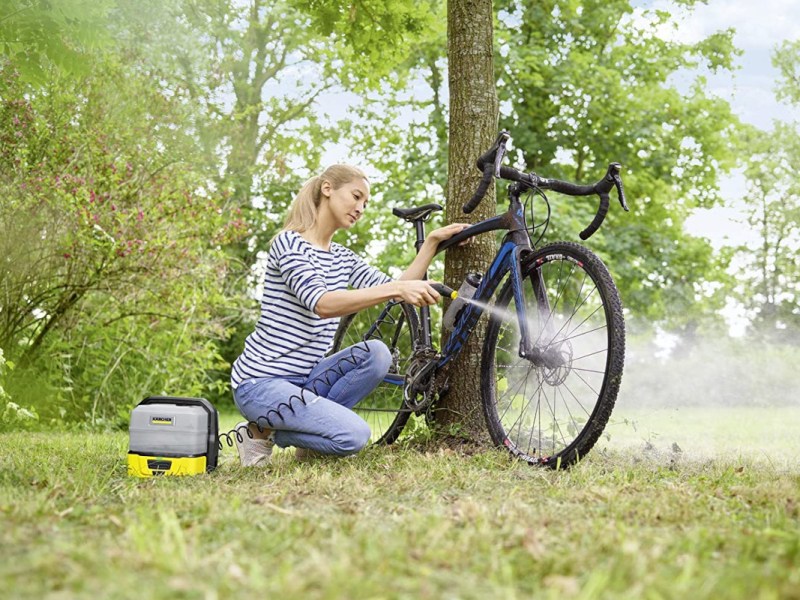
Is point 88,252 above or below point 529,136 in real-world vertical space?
below

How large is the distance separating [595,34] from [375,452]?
1066 centimetres

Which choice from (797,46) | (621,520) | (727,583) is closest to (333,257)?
(621,520)

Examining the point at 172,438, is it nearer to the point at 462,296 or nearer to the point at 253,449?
the point at 253,449

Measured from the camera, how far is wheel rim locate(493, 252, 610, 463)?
9.82 ft

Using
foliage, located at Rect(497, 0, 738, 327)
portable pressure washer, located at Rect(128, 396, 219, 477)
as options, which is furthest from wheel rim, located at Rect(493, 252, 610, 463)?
foliage, located at Rect(497, 0, 738, 327)

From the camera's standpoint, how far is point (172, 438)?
3084mm

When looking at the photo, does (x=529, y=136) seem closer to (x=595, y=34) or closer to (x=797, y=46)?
(x=595, y=34)

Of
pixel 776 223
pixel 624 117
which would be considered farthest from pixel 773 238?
pixel 624 117

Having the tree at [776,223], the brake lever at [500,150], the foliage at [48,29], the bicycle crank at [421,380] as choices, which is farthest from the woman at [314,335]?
the tree at [776,223]

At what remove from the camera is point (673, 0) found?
13188 millimetres

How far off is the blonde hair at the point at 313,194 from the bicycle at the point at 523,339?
51 cm

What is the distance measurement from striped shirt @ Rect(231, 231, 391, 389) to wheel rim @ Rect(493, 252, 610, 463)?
728mm

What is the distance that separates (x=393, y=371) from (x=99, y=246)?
116 inches

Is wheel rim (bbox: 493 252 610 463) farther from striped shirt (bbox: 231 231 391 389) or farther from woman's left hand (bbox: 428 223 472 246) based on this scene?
striped shirt (bbox: 231 231 391 389)
